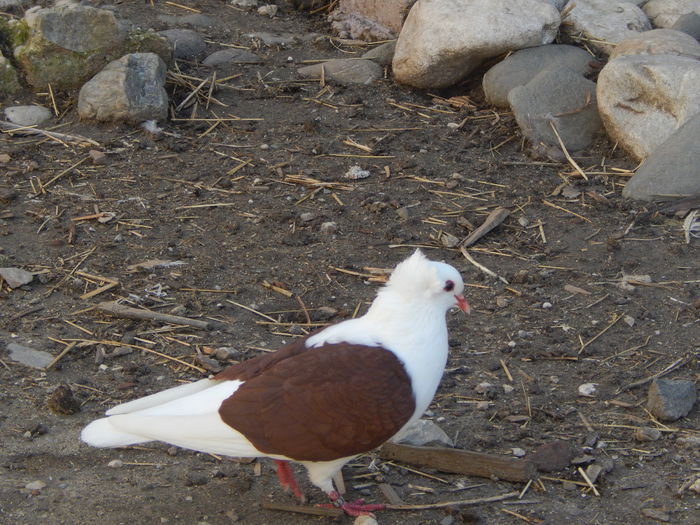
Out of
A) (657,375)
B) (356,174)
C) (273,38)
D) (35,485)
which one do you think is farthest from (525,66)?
(35,485)

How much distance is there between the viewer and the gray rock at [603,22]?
744 centimetres

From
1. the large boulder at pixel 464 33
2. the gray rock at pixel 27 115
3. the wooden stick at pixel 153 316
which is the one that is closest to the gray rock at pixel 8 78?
the gray rock at pixel 27 115

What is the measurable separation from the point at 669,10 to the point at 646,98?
1.84m

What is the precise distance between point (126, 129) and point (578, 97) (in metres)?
3.20

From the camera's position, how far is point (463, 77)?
7363mm

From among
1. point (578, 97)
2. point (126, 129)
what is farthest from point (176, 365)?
point (578, 97)

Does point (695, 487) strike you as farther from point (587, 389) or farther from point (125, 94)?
point (125, 94)

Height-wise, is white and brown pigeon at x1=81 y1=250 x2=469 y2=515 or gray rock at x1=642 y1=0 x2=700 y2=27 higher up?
white and brown pigeon at x1=81 y1=250 x2=469 y2=515

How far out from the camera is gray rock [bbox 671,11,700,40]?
7367 millimetres

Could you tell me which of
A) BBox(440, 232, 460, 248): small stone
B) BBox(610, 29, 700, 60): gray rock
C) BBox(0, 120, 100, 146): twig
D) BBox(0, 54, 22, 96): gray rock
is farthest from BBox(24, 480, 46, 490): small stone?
BBox(610, 29, 700, 60): gray rock

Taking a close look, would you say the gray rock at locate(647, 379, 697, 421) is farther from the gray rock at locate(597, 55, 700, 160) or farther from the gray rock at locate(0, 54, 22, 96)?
the gray rock at locate(0, 54, 22, 96)

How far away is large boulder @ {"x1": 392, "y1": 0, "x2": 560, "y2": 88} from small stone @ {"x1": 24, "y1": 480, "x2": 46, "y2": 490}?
179 inches

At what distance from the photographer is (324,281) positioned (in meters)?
5.20

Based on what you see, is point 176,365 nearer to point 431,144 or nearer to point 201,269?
point 201,269
